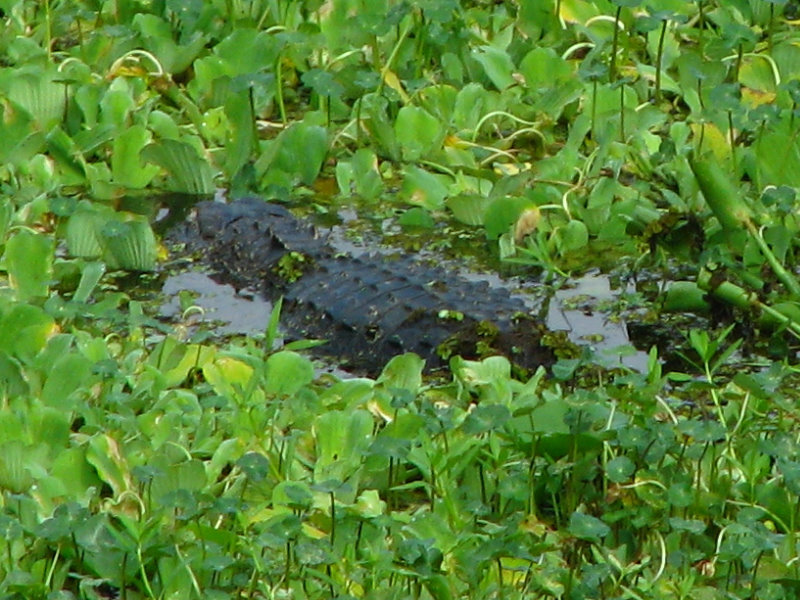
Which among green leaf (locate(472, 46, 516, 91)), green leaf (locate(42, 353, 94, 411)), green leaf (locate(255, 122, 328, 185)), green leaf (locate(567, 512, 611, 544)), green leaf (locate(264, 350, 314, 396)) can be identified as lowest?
green leaf (locate(255, 122, 328, 185))

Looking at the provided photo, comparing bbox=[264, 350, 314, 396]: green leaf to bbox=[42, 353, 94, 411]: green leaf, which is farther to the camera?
bbox=[264, 350, 314, 396]: green leaf

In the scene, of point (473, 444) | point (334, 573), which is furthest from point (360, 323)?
point (334, 573)

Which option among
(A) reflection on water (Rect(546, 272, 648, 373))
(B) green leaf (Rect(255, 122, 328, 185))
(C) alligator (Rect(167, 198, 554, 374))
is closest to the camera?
(C) alligator (Rect(167, 198, 554, 374))

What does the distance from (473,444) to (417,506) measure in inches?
7.0

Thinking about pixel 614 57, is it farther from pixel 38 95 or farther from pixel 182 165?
pixel 38 95

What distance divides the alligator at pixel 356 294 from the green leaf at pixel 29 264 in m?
0.61

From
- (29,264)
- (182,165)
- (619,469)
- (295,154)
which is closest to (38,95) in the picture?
(182,165)

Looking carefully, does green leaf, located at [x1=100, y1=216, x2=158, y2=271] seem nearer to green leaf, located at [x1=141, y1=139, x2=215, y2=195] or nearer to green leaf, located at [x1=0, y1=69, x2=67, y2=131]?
green leaf, located at [x1=141, y1=139, x2=215, y2=195]

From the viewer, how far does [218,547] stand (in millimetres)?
3029

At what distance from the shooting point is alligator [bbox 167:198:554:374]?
405cm

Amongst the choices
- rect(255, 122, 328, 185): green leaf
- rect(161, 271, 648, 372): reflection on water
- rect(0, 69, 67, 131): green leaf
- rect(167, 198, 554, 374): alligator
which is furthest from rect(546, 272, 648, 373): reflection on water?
rect(0, 69, 67, 131): green leaf

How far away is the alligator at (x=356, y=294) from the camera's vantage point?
4051 mm

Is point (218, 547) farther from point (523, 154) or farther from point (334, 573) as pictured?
point (523, 154)

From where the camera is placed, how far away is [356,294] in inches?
170
